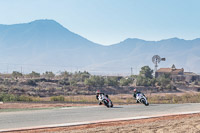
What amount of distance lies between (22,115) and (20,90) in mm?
31791

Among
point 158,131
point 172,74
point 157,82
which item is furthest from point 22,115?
point 172,74

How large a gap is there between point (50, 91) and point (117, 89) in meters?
15.3

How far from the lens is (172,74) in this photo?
99.3m

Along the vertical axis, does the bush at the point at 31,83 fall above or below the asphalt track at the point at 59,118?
above

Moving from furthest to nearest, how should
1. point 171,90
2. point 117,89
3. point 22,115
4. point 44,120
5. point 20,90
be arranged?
point 171,90
point 117,89
point 20,90
point 22,115
point 44,120

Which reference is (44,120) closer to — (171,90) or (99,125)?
(99,125)

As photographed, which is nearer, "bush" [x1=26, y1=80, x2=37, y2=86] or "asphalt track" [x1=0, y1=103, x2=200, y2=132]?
"asphalt track" [x1=0, y1=103, x2=200, y2=132]

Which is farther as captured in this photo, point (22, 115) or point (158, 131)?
point (22, 115)

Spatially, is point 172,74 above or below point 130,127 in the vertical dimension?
above

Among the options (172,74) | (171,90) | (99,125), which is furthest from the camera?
(172,74)

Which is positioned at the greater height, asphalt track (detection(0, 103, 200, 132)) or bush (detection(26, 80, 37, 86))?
bush (detection(26, 80, 37, 86))

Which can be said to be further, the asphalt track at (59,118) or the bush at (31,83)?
the bush at (31,83)

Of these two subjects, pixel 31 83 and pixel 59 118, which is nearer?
pixel 59 118

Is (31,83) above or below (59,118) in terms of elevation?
above
